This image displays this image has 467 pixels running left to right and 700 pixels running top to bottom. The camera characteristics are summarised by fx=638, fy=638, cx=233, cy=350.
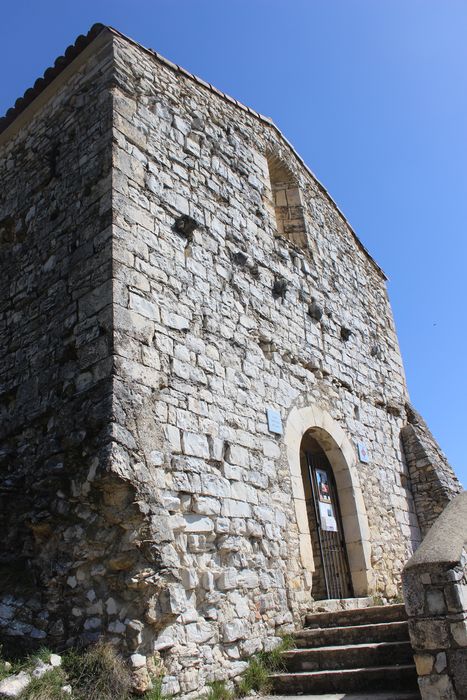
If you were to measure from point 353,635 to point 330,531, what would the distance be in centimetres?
186

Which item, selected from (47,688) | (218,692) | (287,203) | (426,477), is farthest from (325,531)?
(287,203)

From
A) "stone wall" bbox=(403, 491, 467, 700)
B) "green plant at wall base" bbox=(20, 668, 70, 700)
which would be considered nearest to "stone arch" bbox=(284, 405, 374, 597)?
"stone wall" bbox=(403, 491, 467, 700)

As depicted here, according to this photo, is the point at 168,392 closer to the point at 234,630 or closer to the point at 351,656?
the point at 234,630

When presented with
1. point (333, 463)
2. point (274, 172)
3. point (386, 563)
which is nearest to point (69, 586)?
point (333, 463)

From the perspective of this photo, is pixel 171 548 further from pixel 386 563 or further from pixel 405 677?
pixel 386 563

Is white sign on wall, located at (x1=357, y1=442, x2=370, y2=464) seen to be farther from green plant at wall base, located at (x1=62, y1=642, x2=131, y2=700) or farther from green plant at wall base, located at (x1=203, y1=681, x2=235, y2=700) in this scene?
green plant at wall base, located at (x1=62, y1=642, x2=131, y2=700)

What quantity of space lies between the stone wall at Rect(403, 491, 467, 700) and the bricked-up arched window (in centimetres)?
514

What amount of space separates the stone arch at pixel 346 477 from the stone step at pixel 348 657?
184cm

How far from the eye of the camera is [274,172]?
8.90 metres

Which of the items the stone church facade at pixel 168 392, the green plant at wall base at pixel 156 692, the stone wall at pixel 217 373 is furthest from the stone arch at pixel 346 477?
the green plant at wall base at pixel 156 692

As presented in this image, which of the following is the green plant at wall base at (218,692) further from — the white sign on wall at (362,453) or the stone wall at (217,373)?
the white sign on wall at (362,453)

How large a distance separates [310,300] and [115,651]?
4.91m

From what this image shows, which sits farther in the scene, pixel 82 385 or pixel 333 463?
pixel 333 463

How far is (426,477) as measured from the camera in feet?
29.1
